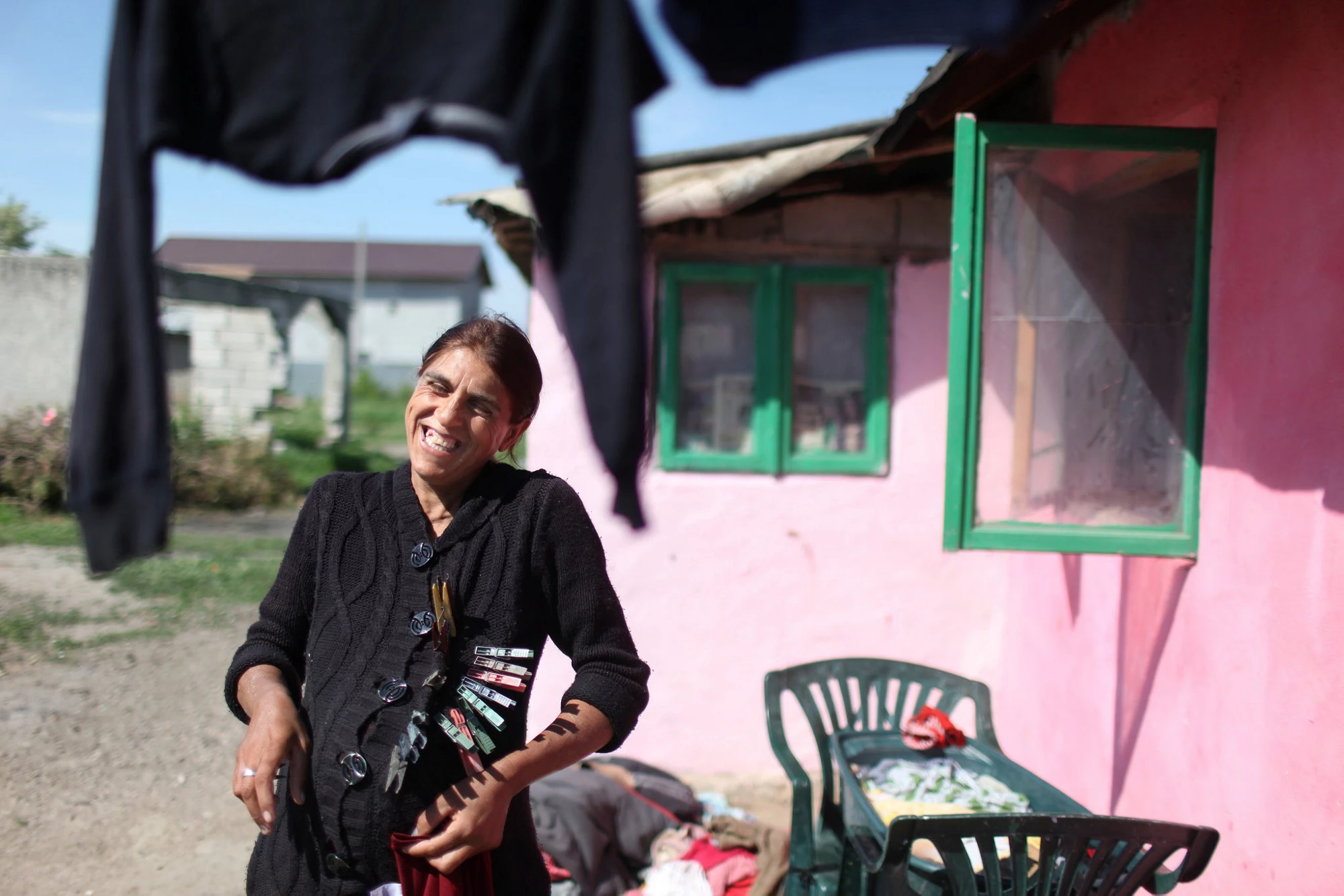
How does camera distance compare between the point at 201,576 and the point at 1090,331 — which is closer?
the point at 1090,331

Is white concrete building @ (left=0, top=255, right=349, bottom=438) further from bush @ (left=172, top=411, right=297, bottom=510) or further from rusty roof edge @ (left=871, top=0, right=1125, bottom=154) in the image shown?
rusty roof edge @ (left=871, top=0, right=1125, bottom=154)

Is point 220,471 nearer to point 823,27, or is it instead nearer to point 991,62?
point 991,62

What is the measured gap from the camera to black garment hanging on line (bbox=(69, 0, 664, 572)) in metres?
1.12

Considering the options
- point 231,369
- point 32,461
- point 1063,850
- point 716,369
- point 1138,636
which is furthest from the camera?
point 231,369

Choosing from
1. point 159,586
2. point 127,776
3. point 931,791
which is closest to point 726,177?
point 931,791

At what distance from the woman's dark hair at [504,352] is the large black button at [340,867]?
0.78 metres

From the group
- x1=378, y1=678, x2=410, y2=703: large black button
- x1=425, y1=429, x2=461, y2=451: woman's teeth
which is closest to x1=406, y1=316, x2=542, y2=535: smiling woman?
x1=425, y1=429, x2=461, y2=451: woman's teeth

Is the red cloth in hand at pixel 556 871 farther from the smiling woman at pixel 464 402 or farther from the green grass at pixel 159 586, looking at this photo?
the green grass at pixel 159 586

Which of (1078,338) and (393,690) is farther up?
(1078,338)

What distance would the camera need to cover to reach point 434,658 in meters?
1.66

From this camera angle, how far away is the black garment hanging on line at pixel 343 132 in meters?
1.12

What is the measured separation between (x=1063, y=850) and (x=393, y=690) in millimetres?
1492

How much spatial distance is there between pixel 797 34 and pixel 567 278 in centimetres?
42

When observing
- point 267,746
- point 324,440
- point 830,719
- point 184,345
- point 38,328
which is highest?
point 184,345
